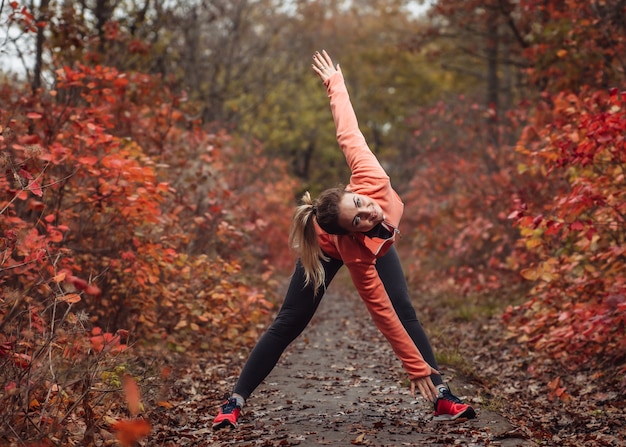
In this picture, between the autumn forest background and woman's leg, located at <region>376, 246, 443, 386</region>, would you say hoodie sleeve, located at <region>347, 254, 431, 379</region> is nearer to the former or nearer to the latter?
woman's leg, located at <region>376, 246, 443, 386</region>

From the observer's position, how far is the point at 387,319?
4238mm

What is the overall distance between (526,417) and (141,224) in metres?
3.98

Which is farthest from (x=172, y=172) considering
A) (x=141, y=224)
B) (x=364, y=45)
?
(x=364, y=45)

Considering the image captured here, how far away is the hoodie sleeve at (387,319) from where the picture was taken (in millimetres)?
4215

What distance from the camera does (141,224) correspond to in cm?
671

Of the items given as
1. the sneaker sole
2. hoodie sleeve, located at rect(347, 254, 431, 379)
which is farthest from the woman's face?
the sneaker sole

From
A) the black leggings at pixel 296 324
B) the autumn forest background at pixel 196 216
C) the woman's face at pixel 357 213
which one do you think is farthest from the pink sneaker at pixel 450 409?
the woman's face at pixel 357 213

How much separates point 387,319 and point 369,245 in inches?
18.8

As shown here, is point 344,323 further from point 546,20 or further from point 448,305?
point 546,20

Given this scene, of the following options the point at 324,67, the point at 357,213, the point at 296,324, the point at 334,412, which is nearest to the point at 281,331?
the point at 296,324

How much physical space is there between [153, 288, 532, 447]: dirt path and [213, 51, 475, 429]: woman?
0.21m

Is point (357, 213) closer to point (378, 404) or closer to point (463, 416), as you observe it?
point (463, 416)

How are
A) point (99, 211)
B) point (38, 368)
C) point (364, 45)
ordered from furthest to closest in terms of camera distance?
point (364, 45) < point (99, 211) < point (38, 368)

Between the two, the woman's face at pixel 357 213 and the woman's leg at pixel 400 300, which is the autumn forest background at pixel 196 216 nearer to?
the woman's leg at pixel 400 300
